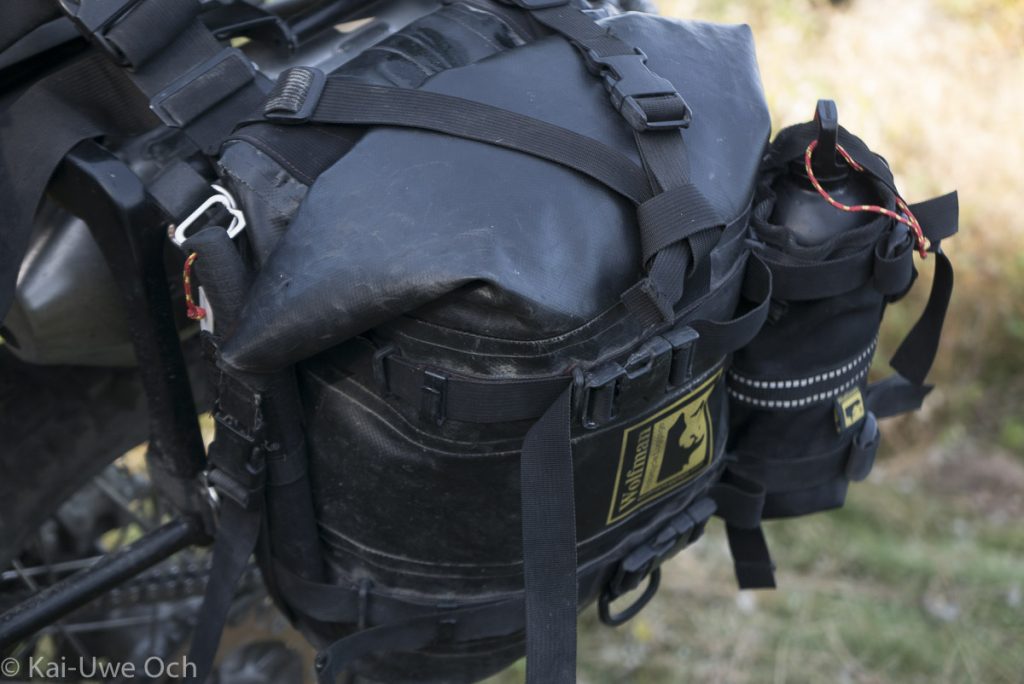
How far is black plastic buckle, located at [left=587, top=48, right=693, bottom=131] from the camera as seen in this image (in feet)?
4.36

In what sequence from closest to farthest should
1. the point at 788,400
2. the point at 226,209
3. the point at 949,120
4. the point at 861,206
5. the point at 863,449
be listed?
the point at 226,209 → the point at 861,206 → the point at 788,400 → the point at 863,449 → the point at 949,120

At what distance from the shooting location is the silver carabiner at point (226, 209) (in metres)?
1.30

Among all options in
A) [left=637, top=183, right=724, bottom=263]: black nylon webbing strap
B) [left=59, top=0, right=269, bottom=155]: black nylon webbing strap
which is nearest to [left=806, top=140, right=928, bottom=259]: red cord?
[left=637, top=183, right=724, bottom=263]: black nylon webbing strap

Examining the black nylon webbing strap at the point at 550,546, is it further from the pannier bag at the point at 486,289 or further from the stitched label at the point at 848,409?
the stitched label at the point at 848,409

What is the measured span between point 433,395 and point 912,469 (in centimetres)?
288

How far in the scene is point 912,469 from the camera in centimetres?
372

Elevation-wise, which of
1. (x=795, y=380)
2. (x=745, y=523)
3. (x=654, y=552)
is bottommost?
(x=745, y=523)

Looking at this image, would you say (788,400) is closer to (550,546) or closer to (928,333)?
(928,333)

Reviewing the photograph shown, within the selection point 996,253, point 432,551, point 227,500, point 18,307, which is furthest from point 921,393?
point 996,253

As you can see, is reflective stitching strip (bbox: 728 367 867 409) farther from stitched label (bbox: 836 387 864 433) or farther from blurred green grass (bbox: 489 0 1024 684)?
blurred green grass (bbox: 489 0 1024 684)

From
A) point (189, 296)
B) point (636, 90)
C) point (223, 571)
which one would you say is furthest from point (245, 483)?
point (636, 90)

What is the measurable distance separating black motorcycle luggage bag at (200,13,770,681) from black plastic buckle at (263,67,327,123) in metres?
0.08

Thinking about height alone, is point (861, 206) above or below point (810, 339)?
above

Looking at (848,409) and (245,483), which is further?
(848,409)
